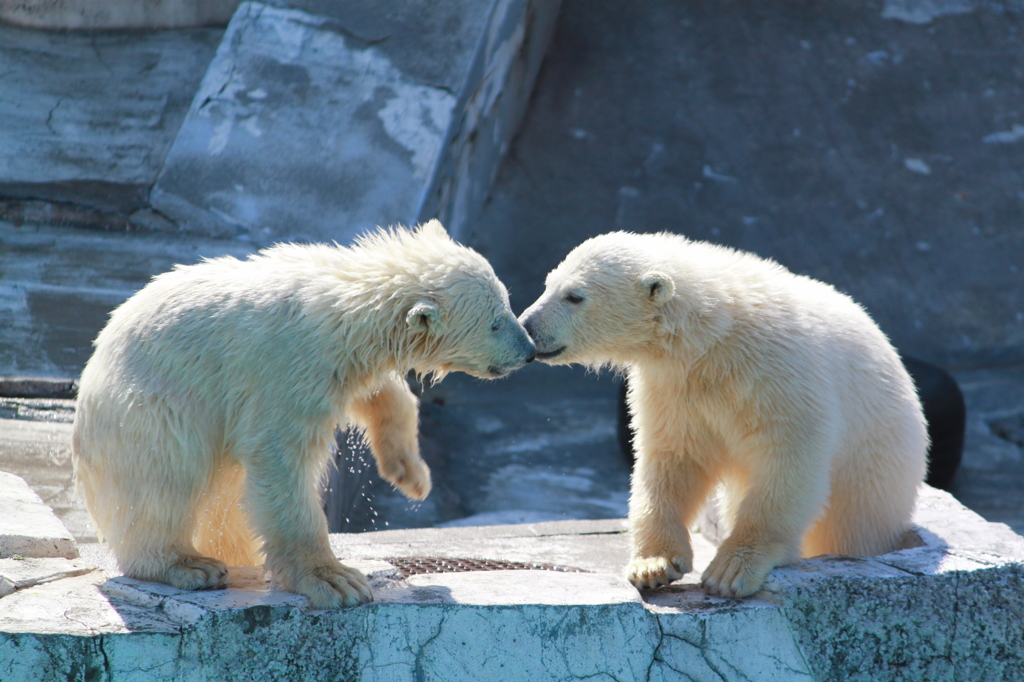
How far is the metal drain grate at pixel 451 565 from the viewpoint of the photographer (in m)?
3.38

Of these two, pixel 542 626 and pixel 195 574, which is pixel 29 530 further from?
pixel 542 626

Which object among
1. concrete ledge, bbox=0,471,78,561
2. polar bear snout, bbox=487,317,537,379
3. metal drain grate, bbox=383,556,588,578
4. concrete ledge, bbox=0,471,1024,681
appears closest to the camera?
concrete ledge, bbox=0,471,1024,681

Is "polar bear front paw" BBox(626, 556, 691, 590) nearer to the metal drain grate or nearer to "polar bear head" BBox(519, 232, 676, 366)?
the metal drain grate

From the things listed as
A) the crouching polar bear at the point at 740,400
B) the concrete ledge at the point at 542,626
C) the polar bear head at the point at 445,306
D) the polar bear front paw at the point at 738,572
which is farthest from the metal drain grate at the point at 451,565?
the polar bear head at the point at 445,306

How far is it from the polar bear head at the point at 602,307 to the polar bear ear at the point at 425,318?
0.42m

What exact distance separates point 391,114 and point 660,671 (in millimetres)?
4510

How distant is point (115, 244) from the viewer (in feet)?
19.7

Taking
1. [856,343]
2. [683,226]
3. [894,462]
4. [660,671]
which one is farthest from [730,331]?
[683,226]

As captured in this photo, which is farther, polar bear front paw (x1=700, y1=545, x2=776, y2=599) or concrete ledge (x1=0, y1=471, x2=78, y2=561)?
concrete ledge (x1=0, y1=471, x2=78, y2=561)

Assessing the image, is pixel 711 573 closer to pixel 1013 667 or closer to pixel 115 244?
pixel 1013 667

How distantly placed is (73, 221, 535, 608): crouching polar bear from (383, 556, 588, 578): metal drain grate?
0.50 metres

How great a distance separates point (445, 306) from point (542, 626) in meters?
0.96


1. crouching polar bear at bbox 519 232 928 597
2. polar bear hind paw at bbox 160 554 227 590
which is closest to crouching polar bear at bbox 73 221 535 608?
polar bear hind paw at bbox 160 554 227 590

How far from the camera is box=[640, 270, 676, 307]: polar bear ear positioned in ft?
10.3
